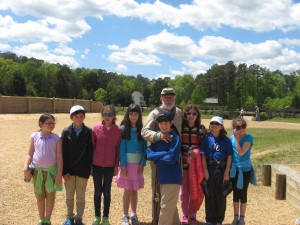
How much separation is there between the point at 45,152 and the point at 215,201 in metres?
2.34

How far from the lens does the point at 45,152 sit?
16.6ft

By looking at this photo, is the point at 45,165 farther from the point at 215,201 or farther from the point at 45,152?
the point at 215,201

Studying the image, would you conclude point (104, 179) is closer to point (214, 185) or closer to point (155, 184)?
point (155, 184)

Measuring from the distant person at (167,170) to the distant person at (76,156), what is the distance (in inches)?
37.4

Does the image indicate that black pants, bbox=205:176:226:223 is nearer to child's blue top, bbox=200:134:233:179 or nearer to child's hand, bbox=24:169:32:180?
child's blue top, bbox=200:134:233:179

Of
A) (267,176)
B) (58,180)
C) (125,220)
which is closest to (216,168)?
(125,220)

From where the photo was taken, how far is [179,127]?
16.8 ft

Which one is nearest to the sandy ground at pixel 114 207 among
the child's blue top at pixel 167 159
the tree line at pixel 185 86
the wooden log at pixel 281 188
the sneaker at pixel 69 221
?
the wooden log at pixel 281 188

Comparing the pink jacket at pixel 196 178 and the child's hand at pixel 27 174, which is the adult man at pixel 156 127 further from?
the child's hand at pixel 27 174

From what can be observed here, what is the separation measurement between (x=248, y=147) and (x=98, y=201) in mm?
2228

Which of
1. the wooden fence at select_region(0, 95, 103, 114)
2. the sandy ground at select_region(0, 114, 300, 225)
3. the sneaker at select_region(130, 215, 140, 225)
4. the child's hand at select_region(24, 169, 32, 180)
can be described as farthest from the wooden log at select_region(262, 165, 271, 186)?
the wooden fence at select_region(0, 95, 103, 114)

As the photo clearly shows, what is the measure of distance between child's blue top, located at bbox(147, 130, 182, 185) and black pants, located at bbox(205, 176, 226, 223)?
0.68m

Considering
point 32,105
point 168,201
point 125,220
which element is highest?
point 32,105

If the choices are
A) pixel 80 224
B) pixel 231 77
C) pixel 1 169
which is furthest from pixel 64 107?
pixel 231 77
